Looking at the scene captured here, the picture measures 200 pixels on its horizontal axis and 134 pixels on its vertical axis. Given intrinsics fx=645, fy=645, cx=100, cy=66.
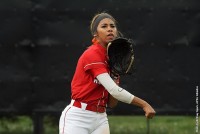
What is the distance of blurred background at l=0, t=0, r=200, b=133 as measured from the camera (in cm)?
714

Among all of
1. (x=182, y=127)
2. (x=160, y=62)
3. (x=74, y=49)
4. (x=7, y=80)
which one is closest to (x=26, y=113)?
(x=7, y=80)

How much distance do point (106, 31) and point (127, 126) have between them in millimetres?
4165

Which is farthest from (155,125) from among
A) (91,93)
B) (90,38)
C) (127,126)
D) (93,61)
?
(93,61)

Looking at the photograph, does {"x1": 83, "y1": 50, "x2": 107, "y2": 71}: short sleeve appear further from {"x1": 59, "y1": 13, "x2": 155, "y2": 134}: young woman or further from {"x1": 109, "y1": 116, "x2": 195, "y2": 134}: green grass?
{"x1": 109, "y1": 116, "x2": 195, "y2": 134}: green grass

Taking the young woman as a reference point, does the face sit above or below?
above

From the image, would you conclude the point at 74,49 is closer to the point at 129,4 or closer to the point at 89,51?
the point at 129,4

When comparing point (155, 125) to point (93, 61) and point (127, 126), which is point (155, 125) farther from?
point (93, 61)

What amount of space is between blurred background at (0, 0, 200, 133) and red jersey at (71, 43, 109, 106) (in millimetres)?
1996

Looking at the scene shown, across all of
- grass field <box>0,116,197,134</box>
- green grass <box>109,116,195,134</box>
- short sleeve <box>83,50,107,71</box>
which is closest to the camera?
short sleeve <box>83,50,107,71</box>

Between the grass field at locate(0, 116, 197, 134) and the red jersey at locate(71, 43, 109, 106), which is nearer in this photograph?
the red jersey at locate(71, 43, 109, 106)

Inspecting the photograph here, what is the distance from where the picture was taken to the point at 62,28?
23.5 feet

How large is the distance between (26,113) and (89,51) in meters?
2.34

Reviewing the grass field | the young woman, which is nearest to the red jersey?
the young woman

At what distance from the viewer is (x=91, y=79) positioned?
507 cm
